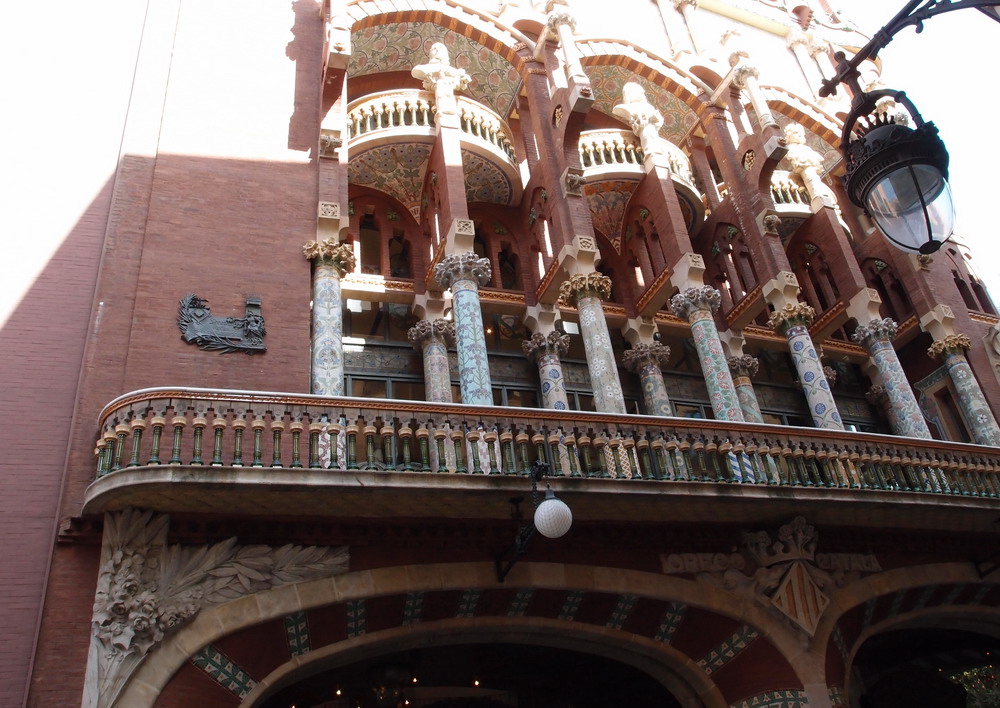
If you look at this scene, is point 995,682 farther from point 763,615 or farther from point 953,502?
point 763,615

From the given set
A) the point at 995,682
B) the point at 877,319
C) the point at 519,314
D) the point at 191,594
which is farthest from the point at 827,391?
the point at 191,594

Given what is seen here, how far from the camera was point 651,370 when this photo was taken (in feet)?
48.9

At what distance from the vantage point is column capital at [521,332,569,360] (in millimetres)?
14523

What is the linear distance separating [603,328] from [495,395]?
7.74 ft

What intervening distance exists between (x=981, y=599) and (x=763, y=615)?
15.1 ft

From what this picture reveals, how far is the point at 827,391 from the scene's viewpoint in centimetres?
1393

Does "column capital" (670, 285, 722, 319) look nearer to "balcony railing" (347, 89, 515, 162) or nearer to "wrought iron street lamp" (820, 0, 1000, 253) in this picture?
"balcony railing" (347, 89, 515, 162)

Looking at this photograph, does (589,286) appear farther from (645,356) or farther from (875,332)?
(875,332)

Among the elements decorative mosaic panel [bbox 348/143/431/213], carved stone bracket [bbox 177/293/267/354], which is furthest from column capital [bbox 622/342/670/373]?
carved stone bracket [bbox 177/293/267/354]

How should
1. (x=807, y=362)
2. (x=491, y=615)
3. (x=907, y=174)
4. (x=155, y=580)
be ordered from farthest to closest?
1. (x=807, y=362)
2. (x=491, y=615)
3. (x=155, y=580)
4. (x=907, y=174)

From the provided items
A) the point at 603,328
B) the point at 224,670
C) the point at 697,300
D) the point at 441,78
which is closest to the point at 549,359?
the point at 603,328

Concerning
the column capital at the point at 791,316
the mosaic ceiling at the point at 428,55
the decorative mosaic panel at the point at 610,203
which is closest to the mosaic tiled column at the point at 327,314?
the mosaic ceiling at the point at 428,55

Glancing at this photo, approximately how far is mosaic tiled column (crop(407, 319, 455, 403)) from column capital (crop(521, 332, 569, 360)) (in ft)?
4.41

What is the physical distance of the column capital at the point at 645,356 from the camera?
1504 cm
